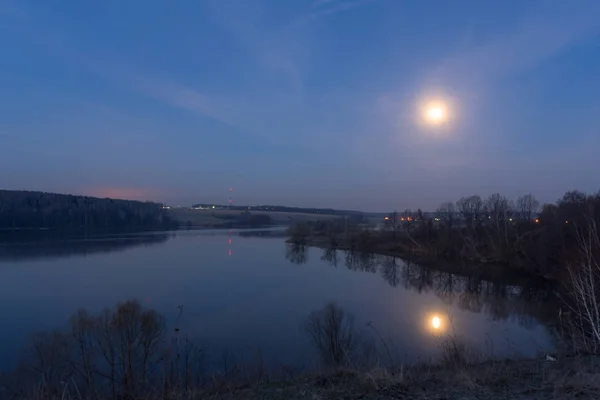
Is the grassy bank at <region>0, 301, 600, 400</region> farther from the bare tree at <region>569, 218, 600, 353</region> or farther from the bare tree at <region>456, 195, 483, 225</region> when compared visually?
the bare tree at <region>456, 195, 483, 225</region>

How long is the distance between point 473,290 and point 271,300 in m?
8.81

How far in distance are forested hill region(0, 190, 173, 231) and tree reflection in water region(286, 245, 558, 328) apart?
3960cm

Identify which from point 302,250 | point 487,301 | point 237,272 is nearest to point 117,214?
point 302,250

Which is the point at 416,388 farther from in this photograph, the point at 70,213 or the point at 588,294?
the point at 70,213

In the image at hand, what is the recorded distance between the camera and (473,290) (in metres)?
17.8

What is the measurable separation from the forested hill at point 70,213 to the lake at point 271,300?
31.5 metres

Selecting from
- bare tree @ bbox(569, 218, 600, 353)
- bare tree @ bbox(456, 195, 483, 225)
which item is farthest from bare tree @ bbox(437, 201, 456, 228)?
bare tree @ bbox(569, 218, 600, 353)

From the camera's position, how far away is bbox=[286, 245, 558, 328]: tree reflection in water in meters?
13.6

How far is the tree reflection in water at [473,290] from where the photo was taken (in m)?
13.6

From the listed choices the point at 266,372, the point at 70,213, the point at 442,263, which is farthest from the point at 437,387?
the point at 70,213

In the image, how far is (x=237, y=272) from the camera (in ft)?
67.8

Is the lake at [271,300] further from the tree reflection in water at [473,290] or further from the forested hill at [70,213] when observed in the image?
the forested hill at [70,213]

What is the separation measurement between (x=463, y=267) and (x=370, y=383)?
2227 centimetres

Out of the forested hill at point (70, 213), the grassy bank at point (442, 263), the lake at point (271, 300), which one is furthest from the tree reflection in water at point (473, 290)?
the forested hill at point (70, 213)
